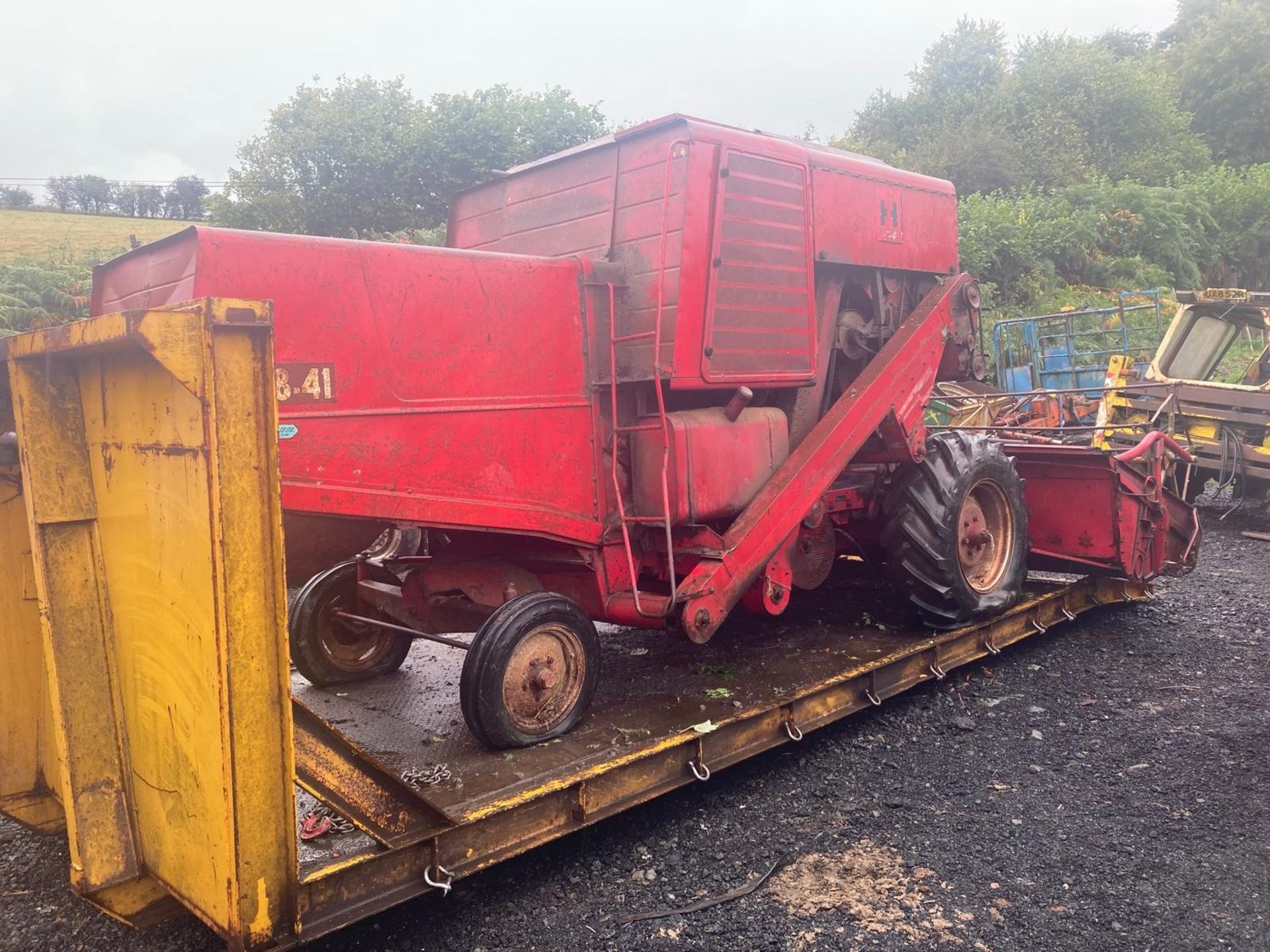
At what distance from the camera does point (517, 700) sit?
3.63 metres

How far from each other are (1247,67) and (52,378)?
37299 millimetres

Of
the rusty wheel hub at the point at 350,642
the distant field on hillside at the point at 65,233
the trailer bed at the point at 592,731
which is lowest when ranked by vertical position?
the trailer bed at the point at 592,731

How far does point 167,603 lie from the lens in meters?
2.50

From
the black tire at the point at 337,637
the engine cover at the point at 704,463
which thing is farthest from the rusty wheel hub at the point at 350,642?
the engine cover at the point at 704,463

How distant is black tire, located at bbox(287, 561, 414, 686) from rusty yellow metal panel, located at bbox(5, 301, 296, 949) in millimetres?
1635

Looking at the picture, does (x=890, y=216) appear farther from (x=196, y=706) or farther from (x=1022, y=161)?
(x=1022, y=161)

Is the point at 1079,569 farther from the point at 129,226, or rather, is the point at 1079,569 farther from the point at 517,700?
the point at 129,226

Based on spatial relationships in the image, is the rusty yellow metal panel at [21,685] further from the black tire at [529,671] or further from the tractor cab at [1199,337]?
the tractor cab at [1199,337]

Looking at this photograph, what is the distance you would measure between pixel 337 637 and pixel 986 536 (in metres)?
3.57

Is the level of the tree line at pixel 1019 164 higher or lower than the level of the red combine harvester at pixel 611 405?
higher

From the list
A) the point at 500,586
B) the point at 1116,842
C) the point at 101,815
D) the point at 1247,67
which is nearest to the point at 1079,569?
the point at 1116,842

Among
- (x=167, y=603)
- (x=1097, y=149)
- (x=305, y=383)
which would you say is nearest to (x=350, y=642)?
(x=305, y=383)

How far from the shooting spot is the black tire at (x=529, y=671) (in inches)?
137

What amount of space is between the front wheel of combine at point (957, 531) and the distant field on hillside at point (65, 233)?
669 inches
